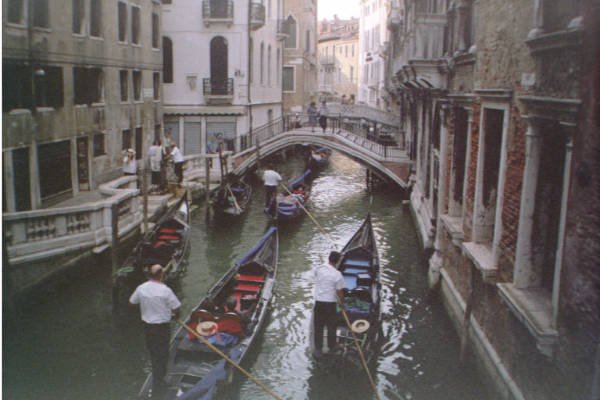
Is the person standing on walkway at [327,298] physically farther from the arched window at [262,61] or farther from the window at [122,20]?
the arched window at [262,61]

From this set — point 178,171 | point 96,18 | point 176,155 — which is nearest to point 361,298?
point 176,155

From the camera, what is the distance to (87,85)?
12.8 meters

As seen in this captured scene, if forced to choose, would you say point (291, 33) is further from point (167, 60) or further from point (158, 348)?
point (158, 348)

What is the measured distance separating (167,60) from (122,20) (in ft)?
16.0

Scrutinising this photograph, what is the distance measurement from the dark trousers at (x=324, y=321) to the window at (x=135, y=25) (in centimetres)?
1175

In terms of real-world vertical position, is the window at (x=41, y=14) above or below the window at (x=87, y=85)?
above

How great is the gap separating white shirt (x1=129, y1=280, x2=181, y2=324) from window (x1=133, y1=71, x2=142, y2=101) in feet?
38.6

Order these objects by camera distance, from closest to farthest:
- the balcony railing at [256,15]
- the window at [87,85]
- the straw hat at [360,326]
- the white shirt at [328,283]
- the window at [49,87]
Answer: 1. the white shirt at [328,283]
2. the straw hat at [360,326]
3. the window at [49,87]
4. the window at [87,85]
5. the balcony railing at [256,15]

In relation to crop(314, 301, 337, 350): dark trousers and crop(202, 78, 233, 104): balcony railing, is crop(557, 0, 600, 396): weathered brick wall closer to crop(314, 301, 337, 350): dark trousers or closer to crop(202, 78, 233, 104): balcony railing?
crop(314, 301, 337, 350): dark trousers

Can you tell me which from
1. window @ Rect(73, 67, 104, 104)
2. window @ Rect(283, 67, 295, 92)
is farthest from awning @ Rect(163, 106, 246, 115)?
window @ Rect(283, 67, 295, 92)

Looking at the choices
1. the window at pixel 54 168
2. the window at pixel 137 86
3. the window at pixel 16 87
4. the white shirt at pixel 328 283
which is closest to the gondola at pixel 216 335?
the white shirt at pixel 328 283

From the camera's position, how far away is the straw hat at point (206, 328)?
5.82m

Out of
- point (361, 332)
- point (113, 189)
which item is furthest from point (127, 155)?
point (361, 332)

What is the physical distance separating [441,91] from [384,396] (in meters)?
4.88
